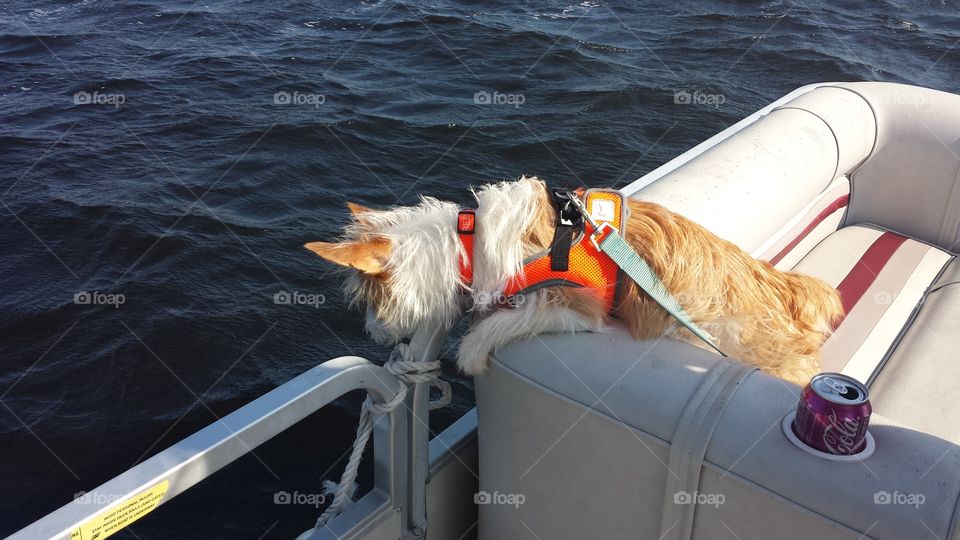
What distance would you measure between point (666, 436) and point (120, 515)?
3.63 feet

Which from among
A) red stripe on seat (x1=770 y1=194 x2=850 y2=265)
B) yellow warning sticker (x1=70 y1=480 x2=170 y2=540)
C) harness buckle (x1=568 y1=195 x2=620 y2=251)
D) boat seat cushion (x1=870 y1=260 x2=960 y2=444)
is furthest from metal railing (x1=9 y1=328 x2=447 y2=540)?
red stripe on seat (x1=770 y1=194 x2=850 y2=265)

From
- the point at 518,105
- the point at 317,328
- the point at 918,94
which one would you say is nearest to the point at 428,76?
the point at 518,105

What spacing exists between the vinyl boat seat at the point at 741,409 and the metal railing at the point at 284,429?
0.20m

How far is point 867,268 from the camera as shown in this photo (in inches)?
140

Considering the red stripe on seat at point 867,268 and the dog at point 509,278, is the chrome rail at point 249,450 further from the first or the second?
the red stripe on seat at point 867,268

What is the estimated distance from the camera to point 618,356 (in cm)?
179

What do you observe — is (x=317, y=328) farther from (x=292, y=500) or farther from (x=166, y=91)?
(x=166, y=91)

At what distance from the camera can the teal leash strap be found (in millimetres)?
1930

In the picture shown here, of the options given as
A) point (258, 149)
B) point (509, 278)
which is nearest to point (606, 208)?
point (509, 278)

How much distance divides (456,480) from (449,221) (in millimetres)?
851

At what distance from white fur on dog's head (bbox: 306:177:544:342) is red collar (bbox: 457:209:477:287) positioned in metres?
0.01

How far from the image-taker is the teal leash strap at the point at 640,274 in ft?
6.33

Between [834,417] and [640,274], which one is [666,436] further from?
[640,274]

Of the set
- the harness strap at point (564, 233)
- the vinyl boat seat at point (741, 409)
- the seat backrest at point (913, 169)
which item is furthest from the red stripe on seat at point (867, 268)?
the harness strap at point (564, 233)
